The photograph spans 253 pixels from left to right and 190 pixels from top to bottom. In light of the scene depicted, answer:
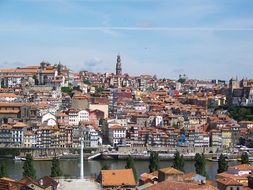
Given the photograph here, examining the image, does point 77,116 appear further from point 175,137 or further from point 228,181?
point 228,181

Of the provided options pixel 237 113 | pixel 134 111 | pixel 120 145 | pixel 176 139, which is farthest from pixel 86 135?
pixel 237 113

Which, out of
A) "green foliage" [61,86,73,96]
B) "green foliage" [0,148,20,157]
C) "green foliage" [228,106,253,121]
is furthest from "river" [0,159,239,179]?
"green foliage" [61,86,73,96]

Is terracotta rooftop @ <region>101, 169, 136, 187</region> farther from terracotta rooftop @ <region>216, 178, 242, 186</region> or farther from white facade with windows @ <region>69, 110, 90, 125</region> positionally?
white facade with windows @ <region>69, 110, 90, 125</region>

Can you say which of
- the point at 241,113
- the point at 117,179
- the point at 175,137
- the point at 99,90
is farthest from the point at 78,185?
the point at 99,90

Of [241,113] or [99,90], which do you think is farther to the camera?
[99,90]

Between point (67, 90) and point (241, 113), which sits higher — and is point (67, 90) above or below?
above

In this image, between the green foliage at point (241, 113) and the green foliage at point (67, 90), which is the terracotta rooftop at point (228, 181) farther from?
the green foliage at point (67, 90)
